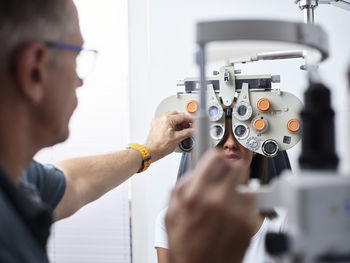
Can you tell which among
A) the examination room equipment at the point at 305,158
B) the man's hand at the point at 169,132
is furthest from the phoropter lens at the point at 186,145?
the examination room equipment at the point at 305,158

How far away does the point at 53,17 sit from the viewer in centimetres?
68

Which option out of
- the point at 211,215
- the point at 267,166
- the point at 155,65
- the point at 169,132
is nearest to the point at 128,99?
the point at 155,65

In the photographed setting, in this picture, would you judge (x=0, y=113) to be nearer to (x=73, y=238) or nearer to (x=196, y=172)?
(x=196, y=172)

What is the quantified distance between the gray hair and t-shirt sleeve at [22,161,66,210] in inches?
17.7

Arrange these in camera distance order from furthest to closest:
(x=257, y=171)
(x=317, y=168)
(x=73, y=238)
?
(x=73, y=238)
(x=257, y=171)
(x=317, y=168)

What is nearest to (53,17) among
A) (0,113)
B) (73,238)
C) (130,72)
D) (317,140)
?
(0,113)

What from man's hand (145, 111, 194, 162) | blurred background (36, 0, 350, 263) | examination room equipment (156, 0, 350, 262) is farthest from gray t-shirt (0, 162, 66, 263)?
blurred background (36, 0, 350, 263)

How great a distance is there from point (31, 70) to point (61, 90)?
0.08 meters

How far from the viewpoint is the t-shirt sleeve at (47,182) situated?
1011 mm

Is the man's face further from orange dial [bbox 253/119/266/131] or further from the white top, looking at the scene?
the white top

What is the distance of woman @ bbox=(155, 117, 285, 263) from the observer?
1.37 meters

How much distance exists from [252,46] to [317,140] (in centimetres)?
16

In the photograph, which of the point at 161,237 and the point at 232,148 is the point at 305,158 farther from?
the point at 161,237

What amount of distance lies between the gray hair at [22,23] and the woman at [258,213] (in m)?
0.77
